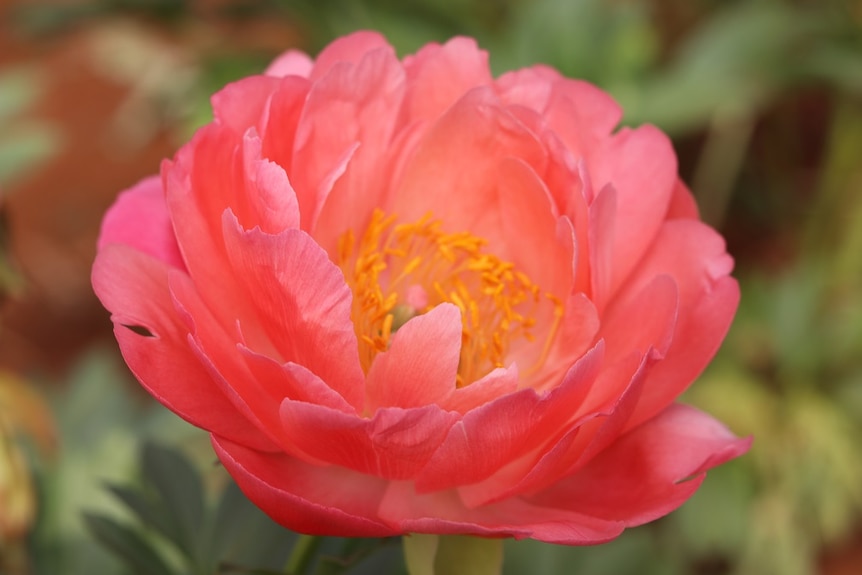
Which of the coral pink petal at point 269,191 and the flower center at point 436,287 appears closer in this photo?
the coral pink petal at point 269,191

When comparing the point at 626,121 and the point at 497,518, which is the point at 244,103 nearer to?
the point at 497,518

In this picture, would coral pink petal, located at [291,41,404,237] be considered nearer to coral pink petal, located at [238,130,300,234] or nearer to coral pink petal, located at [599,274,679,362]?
coral pink petal, located at [238,130,300,234]

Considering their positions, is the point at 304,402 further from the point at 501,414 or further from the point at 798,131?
the point at 798,131

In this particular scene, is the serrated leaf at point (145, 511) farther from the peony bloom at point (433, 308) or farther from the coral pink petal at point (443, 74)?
the coral pink petal at point (443, 74)

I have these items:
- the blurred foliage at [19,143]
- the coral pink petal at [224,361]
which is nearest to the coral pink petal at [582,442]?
the coral pink petal at [224,361]

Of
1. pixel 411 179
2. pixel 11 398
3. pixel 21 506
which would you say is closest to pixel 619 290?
pixel 411 179

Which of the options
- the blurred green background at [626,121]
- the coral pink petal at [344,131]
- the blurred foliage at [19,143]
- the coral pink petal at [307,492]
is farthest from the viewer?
the blurred foliage at [19,143]

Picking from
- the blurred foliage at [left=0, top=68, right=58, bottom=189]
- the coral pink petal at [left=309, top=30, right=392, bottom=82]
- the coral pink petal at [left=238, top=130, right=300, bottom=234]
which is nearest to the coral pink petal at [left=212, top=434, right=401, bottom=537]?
the coral pink petal at [left=238, top=130, right=300, bottom=234]
